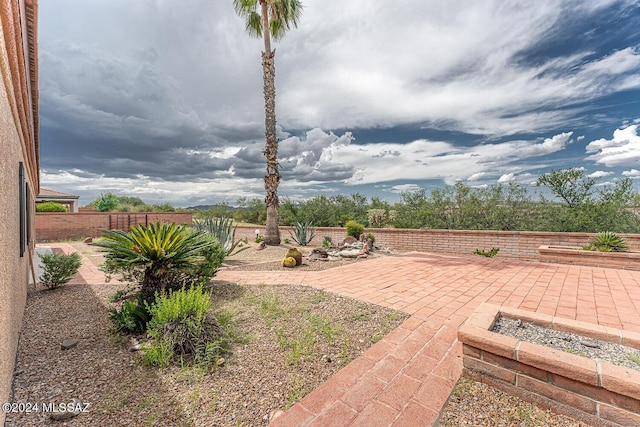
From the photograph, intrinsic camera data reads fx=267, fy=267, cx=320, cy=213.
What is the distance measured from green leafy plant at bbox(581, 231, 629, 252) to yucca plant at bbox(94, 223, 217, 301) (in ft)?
29.9

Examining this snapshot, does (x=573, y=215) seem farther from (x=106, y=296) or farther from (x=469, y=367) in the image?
(x=106, y=296)

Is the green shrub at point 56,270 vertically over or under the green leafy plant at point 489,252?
over

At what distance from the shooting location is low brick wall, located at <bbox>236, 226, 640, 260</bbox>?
7.78 metres

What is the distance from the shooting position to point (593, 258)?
248 inches

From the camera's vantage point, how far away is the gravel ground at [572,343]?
2.08 metres

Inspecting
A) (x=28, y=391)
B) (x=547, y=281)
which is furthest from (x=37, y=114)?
(x=547, y=281)

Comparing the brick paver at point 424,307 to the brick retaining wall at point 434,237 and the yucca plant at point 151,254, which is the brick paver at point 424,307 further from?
the brick retaining wall at point 434,237

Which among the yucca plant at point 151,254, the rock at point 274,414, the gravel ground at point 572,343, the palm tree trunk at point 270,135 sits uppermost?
the palm tree trunk at point 270,135

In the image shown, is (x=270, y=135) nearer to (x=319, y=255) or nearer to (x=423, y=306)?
(x=319, y=255)

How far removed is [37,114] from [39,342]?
4157mm

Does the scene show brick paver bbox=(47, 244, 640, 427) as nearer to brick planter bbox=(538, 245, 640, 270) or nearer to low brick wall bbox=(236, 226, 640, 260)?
brick planter bbox=(538, 245, 640, 270)

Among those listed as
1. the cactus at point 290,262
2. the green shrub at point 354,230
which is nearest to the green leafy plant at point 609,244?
the green shrub at point 354,230

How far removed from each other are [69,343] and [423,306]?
163 inches

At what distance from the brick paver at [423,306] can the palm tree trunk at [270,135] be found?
14.4 ft
